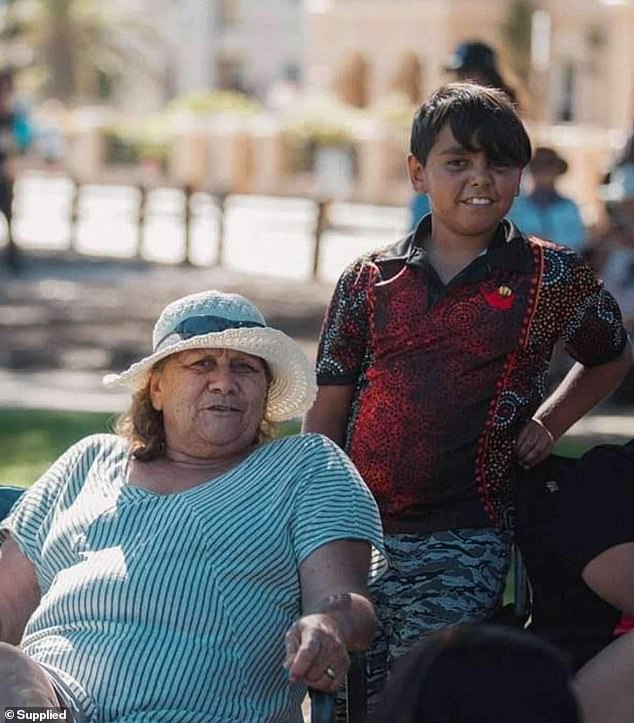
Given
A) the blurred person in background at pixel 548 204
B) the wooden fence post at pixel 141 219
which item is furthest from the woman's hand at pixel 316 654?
the wooden fence post at pixel 141 219

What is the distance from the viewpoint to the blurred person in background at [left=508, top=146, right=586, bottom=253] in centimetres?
977

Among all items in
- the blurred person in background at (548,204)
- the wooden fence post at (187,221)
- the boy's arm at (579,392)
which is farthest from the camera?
the wooden fence post at (187,221)

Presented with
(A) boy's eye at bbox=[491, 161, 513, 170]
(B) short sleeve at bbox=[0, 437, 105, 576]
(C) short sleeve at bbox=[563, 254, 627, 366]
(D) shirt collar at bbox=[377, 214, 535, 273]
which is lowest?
(B) short sleeve at bbox=[0, 437, 105, 576]

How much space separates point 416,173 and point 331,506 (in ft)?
2.82

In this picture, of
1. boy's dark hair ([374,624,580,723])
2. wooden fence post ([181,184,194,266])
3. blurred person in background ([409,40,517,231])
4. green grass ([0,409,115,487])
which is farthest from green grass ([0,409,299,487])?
wooden fence post ([181,184,194,266])

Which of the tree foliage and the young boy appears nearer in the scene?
the young boy

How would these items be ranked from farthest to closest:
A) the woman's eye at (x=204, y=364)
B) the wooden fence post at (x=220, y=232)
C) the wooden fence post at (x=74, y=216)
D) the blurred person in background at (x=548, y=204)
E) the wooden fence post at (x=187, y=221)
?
the wooden fence post at (x=74, y=216) < the wooden fence post at (x=220, y=232) < the wooden fence post at (x=187, y=221) < the blurred person in background at (x=548, y=204) < the woman's eye at (x=204, y=364)

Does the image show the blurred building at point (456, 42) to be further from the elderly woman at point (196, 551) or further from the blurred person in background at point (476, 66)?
the elderly woman at point (196, 551)

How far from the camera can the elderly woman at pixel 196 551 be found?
12.5 ft

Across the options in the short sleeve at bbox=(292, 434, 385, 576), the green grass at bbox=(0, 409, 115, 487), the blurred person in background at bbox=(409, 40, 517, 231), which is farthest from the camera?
the green grass at bbox=(0, 409, 115, 487)

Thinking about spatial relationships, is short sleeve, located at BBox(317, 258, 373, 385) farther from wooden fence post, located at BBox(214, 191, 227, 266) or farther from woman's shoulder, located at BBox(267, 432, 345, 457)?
wooden fence post, located at BBox(214, 191, 227, 266)

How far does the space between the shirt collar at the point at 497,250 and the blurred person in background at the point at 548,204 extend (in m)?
5.32

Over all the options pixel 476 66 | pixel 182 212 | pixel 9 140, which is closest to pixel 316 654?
pixel 476 66

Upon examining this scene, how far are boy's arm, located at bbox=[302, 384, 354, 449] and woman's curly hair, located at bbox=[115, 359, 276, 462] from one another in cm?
20
